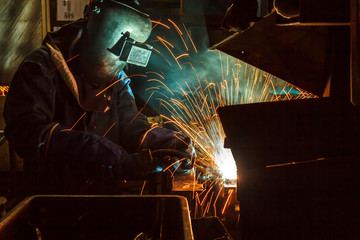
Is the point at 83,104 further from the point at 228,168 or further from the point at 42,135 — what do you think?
the point at 228,168

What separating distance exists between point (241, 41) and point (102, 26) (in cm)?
128

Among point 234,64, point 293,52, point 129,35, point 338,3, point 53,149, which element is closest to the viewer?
point 338,3

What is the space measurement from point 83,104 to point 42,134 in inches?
14.9

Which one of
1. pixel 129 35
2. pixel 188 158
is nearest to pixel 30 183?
pixel 188 158

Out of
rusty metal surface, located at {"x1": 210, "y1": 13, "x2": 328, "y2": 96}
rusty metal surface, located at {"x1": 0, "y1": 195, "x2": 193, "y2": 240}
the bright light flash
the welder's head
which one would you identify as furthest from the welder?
rusty metal surface, located at {"x1": 210, "y1": 13, "x2": 328, "y2": 96}

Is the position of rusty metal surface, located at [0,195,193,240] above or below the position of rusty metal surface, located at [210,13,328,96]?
below

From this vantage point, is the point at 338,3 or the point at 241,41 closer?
→ the point at 338,3

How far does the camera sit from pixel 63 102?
2242 mm

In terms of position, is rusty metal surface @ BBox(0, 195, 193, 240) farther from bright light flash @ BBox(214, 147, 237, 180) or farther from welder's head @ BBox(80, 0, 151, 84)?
welder's head @ BBox(80, 0, 151, 84)

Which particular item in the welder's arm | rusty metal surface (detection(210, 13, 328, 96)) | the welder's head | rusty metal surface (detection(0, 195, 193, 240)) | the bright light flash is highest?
the welder's head

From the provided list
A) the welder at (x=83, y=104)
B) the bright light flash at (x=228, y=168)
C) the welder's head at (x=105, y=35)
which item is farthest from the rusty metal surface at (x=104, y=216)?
the welder's head at (x=105, y=35)

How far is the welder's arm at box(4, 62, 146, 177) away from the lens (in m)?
1.97

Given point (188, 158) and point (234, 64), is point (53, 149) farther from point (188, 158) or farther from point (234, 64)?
point (234, 64)

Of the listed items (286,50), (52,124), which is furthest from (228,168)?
(52,124)
